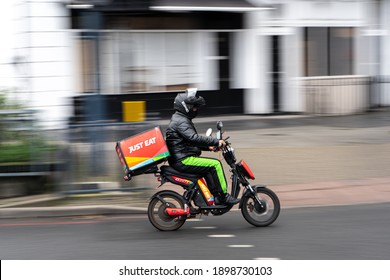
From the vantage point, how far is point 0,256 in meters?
6.60

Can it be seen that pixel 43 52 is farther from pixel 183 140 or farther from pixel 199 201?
pixel 199 201

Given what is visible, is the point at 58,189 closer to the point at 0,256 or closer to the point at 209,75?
the point at 0,256

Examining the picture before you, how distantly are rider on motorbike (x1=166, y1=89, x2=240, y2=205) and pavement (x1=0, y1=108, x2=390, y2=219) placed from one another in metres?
1.35

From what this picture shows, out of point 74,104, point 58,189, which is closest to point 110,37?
point 74,104

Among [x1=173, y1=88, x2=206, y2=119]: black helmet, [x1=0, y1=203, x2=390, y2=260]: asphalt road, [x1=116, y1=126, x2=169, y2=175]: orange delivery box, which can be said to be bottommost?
[x1=0, y1=203, x2=390, y2=260]: asphalt road

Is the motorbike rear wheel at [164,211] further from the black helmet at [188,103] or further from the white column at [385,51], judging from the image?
the white column at [385,51]

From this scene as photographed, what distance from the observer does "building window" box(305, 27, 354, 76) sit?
1997 cm

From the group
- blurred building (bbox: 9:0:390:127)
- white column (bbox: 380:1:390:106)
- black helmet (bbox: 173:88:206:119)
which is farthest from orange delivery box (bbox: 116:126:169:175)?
white column (bbox: 380:1:390:106)

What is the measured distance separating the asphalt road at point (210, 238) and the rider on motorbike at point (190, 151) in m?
0.55

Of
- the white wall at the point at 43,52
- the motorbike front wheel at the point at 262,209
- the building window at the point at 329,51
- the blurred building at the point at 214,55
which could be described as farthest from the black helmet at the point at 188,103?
the building window at the point at 329,51

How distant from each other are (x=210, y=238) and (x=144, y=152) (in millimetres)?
1248

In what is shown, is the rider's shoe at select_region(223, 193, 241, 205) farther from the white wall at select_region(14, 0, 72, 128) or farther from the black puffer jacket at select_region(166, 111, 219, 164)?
the white wall at select_region(14, 0, 72, 128)

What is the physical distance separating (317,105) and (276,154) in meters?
7.23
